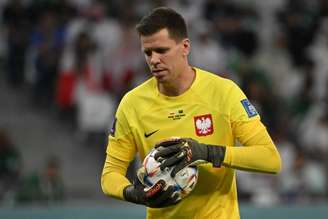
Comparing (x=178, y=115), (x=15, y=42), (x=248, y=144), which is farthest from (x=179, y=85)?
(x=15, y=42)

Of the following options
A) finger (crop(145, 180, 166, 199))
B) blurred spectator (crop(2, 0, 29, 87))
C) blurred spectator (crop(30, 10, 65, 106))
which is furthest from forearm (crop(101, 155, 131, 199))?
blurred spectator (crop(2, 0, 29, 87))

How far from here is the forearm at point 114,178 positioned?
17.2ft

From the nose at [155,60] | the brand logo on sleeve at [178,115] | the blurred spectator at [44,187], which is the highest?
the nose at [155,60]

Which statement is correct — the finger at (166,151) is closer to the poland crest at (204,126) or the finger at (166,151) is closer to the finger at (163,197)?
the finger at (163,197)

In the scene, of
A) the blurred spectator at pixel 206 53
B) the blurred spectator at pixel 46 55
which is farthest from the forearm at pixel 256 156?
the blurred spectator at pixel 46 55

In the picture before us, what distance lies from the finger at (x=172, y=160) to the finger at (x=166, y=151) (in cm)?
2

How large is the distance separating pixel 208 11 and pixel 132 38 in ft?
5.35

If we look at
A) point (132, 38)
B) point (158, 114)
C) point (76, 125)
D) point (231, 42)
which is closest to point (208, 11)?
point (231, 42)

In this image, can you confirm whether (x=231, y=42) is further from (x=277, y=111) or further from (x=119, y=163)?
(x=119, y=163)

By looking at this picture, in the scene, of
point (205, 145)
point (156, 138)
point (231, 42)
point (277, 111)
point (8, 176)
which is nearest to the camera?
point (205, 145)

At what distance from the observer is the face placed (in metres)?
5.13

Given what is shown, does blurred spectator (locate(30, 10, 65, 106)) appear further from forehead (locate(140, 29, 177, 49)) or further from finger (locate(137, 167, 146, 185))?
finger (locate(137, 167, 146, 185))

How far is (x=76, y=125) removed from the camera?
13.3m

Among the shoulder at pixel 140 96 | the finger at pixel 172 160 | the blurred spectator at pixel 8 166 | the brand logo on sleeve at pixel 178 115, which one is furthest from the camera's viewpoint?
the blurred spectator at pixel 8 166
